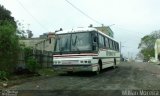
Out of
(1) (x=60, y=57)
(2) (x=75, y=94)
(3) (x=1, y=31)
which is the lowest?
(2) (x=75, y=94)

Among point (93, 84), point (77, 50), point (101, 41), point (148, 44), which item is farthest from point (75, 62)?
point (148, 44)

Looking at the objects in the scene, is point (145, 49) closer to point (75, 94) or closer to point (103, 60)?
point (103, 60)

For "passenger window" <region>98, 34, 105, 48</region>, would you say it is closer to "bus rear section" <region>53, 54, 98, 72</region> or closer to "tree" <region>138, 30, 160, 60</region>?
"bus rear section" <region>53, 54, 98, 72</region>

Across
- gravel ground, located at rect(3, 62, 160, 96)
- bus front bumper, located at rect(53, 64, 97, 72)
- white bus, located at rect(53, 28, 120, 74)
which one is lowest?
gravel ground, located at rect(3, 62, 160, 96)

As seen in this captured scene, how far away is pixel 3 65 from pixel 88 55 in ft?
17.9

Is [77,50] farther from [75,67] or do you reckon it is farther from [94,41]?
[94,41]

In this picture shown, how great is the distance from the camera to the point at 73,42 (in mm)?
22281

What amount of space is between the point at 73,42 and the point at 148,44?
113 m

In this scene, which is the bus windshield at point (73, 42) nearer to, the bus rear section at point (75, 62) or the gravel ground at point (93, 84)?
the bus rear section at point (75, 62)

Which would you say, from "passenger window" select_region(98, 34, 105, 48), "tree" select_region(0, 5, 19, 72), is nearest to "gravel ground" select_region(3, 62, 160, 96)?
"tree" select_region(0, 5, 19, 72)

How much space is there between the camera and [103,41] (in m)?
26.3

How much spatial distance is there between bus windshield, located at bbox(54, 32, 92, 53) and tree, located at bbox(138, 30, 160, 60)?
105 meters

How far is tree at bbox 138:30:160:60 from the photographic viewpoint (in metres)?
128

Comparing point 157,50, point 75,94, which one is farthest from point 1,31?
point 157,50
